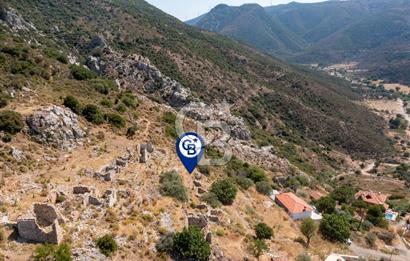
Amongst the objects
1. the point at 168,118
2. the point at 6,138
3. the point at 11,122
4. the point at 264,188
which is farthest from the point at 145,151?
the point at 168,118

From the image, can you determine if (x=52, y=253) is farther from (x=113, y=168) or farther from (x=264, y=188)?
(x=264, y=188)

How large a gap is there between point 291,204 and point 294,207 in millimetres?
662

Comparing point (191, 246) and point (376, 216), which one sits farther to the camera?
point (376, 216)

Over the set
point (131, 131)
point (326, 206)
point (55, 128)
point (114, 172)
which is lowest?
point (326, 206)

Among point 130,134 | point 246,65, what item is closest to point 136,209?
point 130,134

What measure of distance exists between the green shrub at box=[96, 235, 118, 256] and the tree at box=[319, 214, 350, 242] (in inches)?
950

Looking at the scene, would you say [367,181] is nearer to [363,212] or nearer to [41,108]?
[363,212]

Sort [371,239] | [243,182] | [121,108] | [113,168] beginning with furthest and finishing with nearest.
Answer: [121,108] → [243,182] → [371,239] → [113,168]

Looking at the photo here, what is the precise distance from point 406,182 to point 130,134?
7931 centimetres

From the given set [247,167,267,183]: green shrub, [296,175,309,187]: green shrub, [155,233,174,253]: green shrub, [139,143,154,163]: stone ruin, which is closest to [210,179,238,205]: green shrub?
[139,143,154,163]: stone ruin

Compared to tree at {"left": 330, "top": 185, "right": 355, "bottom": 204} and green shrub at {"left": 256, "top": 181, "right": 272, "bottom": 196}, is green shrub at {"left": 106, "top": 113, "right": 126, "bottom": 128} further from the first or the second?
tree at {"left": 330, "top": 185, "right": 355, "bottom": 204}

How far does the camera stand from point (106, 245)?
23188mm

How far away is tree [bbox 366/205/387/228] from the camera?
51.4 meters

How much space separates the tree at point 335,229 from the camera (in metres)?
39.4
